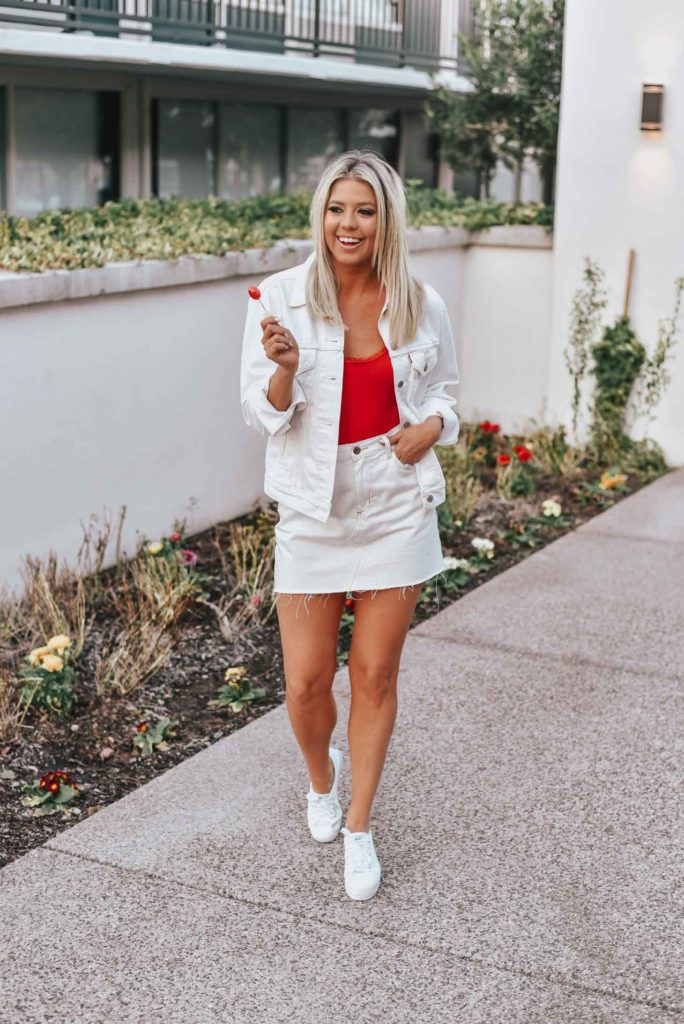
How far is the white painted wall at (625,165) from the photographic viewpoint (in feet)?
30.1

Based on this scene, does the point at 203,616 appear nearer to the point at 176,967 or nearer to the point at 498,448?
the point at 176,967

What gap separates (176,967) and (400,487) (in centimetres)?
135

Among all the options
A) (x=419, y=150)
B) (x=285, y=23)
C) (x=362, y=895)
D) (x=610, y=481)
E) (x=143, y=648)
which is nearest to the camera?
(x=362, y=895)

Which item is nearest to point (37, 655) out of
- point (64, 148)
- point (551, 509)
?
point (551, 509)

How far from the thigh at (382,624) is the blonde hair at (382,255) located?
68cm

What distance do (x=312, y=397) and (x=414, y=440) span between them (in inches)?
11.5

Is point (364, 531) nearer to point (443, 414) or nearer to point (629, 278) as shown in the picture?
point (443, 414)

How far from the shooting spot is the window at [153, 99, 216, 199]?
1280cm

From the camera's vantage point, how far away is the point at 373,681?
3754 mm

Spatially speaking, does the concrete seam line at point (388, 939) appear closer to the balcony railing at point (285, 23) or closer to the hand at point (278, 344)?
the hand at point (278, 344)

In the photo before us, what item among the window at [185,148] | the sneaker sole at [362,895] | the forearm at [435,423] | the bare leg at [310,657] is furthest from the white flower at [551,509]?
the window at [185,148]

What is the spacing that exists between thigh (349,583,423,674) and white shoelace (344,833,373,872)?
19.0 inches

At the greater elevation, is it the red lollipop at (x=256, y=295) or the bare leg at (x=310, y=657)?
the red lollipop at (x=256, y=295)

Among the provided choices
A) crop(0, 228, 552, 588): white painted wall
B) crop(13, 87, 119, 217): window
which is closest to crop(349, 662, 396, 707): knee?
crop(0, 228, 552, 588): white painted wall
